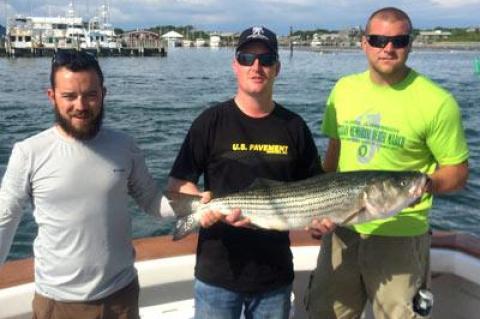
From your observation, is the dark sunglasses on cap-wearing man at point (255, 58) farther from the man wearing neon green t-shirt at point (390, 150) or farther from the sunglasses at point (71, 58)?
the sunglasses at point (71, 58)

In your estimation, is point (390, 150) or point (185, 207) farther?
point (390, 150)

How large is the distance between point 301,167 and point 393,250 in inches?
31.2

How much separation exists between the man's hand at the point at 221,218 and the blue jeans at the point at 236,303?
14.1 inches

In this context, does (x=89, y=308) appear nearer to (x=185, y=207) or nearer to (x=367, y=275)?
(x=185, y=207)

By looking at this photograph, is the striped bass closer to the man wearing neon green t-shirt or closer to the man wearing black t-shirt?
the man wearing black t-shirt

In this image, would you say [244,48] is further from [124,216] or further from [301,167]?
[124,216]

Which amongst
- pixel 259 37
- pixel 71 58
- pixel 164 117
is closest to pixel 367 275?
pixel 259 37

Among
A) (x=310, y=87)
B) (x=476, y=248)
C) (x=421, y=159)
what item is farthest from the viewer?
(x=310, y=87)

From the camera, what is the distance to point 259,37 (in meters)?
3.18

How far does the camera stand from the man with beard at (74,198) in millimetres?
2775

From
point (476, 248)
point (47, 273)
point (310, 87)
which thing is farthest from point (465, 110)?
point (47, 273)

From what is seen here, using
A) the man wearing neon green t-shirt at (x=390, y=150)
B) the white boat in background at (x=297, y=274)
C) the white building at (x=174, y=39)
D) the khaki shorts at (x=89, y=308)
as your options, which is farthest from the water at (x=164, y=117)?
the white building at (x=174, y=39)

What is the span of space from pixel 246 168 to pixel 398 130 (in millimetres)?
930

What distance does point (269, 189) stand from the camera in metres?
3.14
